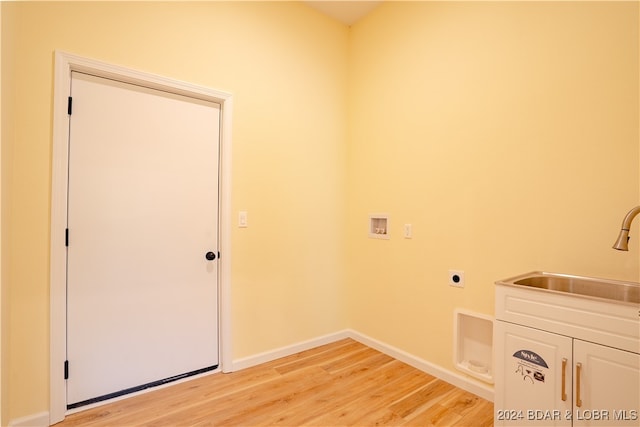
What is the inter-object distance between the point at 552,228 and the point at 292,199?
194 centimetres

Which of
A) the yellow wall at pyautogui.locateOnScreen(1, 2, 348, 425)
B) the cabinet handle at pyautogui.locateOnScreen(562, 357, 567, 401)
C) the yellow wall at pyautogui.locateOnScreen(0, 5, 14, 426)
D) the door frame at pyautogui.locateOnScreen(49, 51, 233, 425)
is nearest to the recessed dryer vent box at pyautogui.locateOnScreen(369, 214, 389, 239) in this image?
the yellow wall at pyautogui.locateOnScreen(1, 2, 348, 425)

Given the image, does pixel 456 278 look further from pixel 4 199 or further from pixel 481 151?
pixel 4 199

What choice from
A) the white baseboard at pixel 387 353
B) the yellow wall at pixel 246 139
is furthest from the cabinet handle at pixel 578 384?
the yellow wall at pixel 246 139

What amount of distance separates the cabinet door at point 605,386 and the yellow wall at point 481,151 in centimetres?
57

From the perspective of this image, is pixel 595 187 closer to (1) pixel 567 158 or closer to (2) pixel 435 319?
(1) pixel 567 158

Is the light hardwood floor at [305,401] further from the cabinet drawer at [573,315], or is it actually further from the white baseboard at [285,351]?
the cabinet drawer at [573,315]

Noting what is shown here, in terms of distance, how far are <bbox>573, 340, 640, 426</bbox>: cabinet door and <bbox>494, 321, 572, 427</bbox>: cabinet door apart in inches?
1.5

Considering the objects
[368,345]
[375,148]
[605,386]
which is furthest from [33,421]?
[375,148]

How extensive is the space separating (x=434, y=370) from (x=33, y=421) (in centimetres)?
263

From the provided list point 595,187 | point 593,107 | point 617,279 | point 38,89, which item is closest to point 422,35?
point 593,107

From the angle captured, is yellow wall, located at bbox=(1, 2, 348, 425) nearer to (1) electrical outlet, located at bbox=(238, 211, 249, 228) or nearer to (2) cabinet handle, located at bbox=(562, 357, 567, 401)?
(1) electrical outlet, located at bbox=(238, 211, 249, 228)

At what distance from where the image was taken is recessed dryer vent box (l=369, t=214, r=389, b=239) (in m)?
2.82

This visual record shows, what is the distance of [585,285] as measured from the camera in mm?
1647

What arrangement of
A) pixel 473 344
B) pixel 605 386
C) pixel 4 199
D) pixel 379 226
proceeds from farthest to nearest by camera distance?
pixel 379 226
pixel 473 344
pixel 4 199
pixel 605 386
